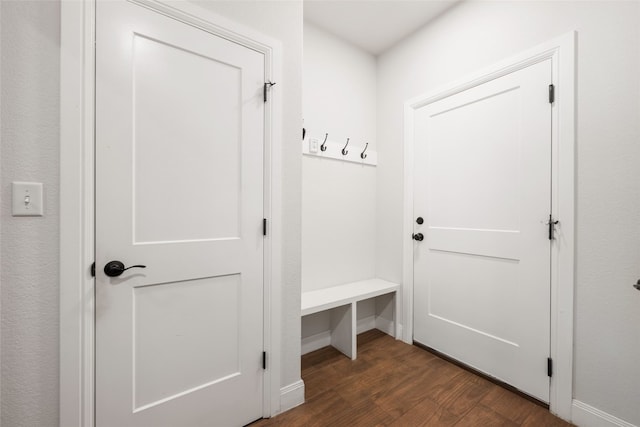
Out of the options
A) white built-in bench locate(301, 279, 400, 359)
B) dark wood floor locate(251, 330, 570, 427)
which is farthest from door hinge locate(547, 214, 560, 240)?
white built-in bench locate(301, 279, 400, 359)

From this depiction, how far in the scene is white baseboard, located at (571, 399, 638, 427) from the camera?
132 centimetres

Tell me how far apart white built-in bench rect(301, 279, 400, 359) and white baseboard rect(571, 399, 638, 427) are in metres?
1.21

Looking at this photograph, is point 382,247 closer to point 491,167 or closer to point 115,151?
point 491,167

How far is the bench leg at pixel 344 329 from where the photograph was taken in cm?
211

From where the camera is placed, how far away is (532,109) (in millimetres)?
1620

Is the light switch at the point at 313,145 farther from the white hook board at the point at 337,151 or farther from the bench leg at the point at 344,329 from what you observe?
the bench leg at the point at 344,329

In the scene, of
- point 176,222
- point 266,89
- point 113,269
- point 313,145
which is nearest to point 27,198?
point 113,269

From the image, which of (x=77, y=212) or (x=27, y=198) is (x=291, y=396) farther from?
(x=27, y=198)

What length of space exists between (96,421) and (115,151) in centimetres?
111

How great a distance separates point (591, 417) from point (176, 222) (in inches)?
91.6

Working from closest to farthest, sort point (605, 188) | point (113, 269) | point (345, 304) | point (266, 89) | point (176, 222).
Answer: point (113, 269) < point (176, 222) < point (605, 188) < point (266, 89) < point (345, 304)

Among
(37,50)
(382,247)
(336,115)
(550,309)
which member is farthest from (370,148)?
(37,50)

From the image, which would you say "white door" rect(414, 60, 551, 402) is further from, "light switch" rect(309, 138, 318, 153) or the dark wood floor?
"light switch" rect(309, 138, 318, 153)

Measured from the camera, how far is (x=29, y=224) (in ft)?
3.21
